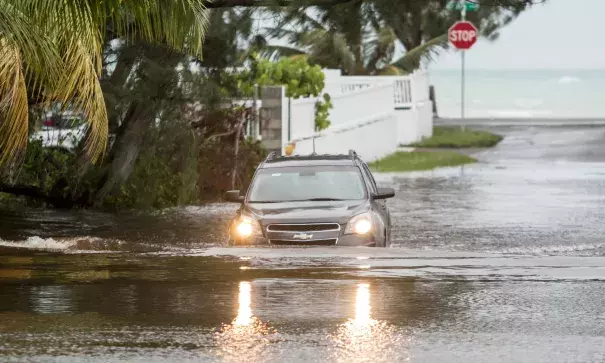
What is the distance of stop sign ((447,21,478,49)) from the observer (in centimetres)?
4928

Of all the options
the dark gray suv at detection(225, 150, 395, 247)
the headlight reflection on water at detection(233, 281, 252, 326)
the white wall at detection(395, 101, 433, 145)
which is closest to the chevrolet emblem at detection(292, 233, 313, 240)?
the dark gray suv at detection(225, 150, 395, 247)

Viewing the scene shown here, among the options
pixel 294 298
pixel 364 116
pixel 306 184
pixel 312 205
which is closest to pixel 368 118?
pixel 364 116

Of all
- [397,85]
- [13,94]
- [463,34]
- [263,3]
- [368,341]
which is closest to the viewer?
[368,341]

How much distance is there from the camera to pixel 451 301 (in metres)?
12.4

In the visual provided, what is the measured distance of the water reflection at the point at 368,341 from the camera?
9.66 m

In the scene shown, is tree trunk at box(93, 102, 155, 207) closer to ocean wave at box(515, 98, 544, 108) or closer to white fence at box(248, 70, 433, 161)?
white fence at box(248, 70, 433, 161)

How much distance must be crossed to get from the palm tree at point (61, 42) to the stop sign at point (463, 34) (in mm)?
32827

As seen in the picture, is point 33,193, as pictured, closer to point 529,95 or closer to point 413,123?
point 413,123

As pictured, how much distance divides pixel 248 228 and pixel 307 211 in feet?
2.28

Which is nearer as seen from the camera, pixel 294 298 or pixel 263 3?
pixel 294 298

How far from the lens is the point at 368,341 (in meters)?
10.3

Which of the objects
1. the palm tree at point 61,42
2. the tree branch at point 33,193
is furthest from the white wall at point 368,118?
the palm tree at point 61,42

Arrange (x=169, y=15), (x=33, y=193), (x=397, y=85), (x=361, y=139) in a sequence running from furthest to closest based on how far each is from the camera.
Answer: (x=397, y=85) < (x=361, y=139) < (x=33, y=193) < (x=169, y=15)

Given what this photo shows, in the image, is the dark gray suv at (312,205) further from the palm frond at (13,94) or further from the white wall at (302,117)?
the white wall at (302,117)
